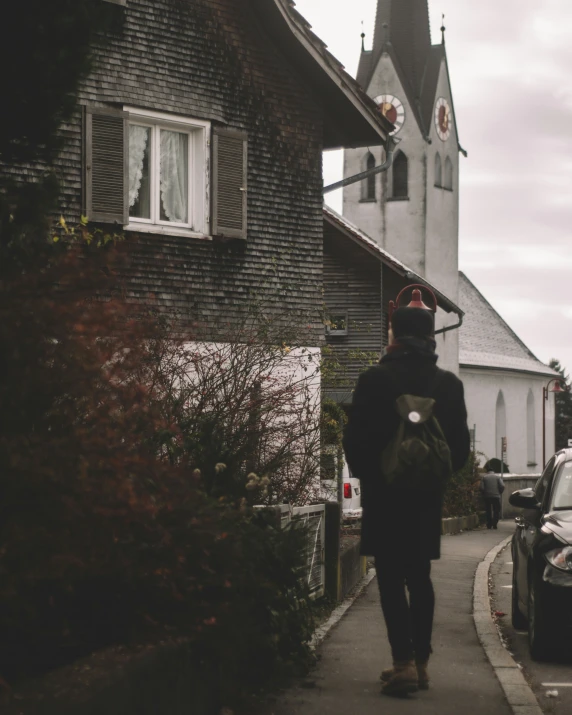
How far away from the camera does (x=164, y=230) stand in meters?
15.7

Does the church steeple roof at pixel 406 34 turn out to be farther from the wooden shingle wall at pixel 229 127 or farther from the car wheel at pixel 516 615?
the car wheel at pixel 516 615

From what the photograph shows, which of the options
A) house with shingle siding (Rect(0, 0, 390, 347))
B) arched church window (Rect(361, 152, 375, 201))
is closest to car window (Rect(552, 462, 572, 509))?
house with shingle siding (Rect(0, 0, 390, 347))

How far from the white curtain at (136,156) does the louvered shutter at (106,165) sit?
1.16ft

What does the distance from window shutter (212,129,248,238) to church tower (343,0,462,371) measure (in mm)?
35870

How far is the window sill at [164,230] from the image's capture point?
1549 centimetres

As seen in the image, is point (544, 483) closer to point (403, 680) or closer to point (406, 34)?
point (403, 680)

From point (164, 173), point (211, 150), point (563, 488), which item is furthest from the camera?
point (211, 150)

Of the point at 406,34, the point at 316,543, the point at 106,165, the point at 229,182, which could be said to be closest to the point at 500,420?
the point at 406,34

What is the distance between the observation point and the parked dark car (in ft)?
26.3

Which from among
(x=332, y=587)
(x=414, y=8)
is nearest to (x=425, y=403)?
(x=332, y=587)

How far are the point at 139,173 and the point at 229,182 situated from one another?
1236 mm

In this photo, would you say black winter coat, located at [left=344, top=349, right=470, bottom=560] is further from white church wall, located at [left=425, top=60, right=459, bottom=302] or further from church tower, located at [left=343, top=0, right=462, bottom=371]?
white church wall, located at [left=425, top=60, right=459, bottom=302]

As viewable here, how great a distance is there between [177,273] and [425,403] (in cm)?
982

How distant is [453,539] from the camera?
25.3 metres
